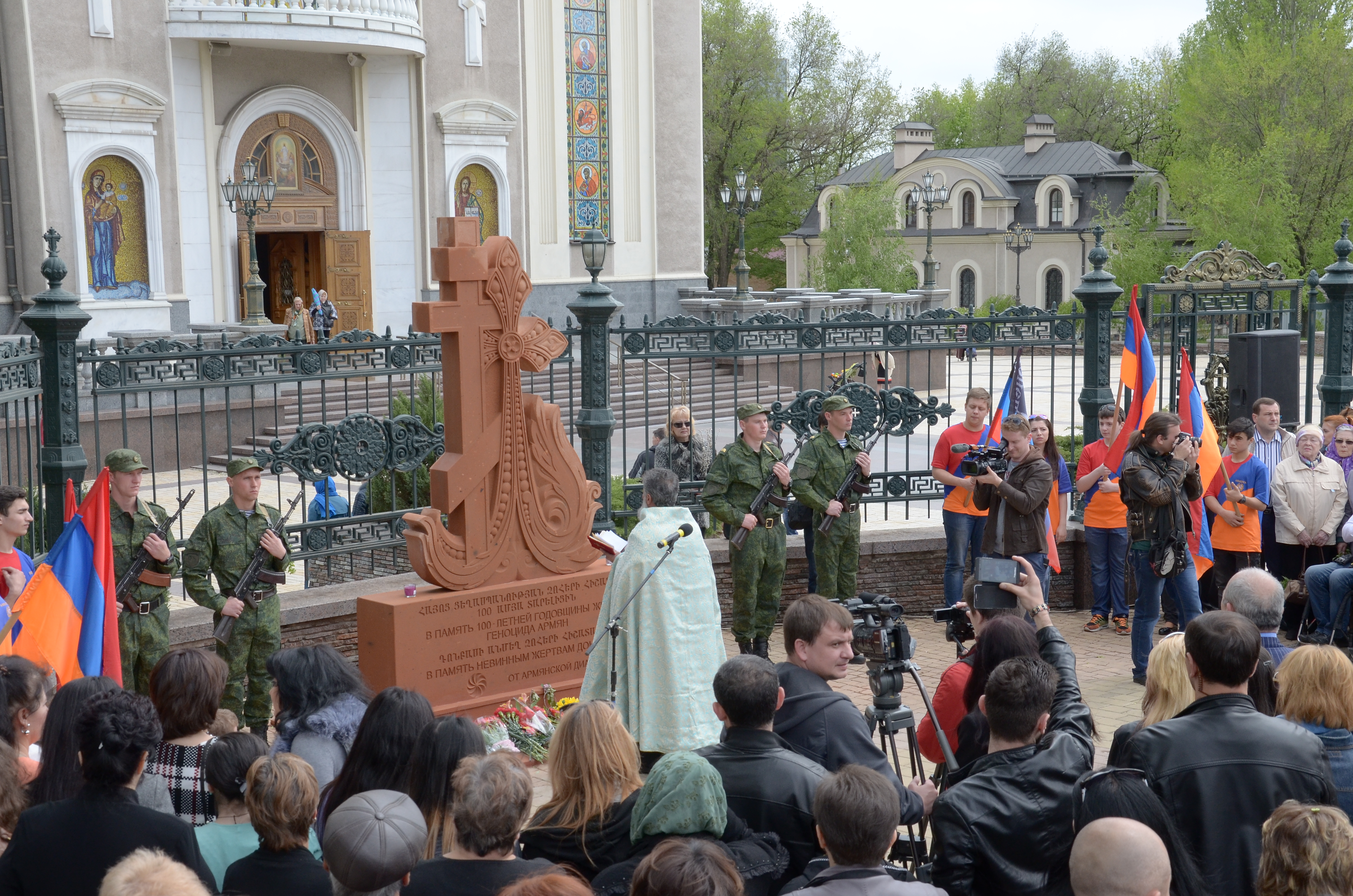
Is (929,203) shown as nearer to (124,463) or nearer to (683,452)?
(683,452)

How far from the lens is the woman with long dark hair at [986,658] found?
4.81 meters

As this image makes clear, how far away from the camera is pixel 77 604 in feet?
21.8

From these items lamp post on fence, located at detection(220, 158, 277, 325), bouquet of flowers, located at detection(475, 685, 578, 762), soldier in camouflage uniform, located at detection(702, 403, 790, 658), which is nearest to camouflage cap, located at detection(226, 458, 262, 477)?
bouquet of flowers, located at detection(475, 685, 578, 762)

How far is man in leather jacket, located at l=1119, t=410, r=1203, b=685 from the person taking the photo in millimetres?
8500

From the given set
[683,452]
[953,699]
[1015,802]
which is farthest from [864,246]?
[1015,802]

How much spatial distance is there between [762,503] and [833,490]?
1.92 ft

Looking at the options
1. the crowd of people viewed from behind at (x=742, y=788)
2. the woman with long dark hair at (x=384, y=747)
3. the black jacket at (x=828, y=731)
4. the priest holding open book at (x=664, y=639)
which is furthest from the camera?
the priest holding open book at (x=664, y=639)

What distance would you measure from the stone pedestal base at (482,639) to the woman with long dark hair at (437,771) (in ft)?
11.1

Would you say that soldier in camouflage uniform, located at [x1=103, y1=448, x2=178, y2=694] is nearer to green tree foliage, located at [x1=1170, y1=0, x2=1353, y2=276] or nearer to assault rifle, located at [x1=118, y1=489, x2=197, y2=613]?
assault rifle, located at [x1=118, y1=489, x2=197, y2=613]

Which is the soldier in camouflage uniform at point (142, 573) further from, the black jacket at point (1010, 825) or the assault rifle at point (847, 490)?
the black jacket at point (1010, 825)

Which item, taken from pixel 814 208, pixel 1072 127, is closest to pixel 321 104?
pixel 814 208

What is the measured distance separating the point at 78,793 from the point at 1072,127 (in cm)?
6918

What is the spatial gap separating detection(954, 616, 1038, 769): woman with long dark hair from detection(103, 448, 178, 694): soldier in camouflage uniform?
4.74 m

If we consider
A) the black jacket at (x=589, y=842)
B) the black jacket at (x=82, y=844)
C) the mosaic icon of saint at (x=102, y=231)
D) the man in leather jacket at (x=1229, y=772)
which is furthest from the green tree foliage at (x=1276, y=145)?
the black jacket at (x=82, y=844)
